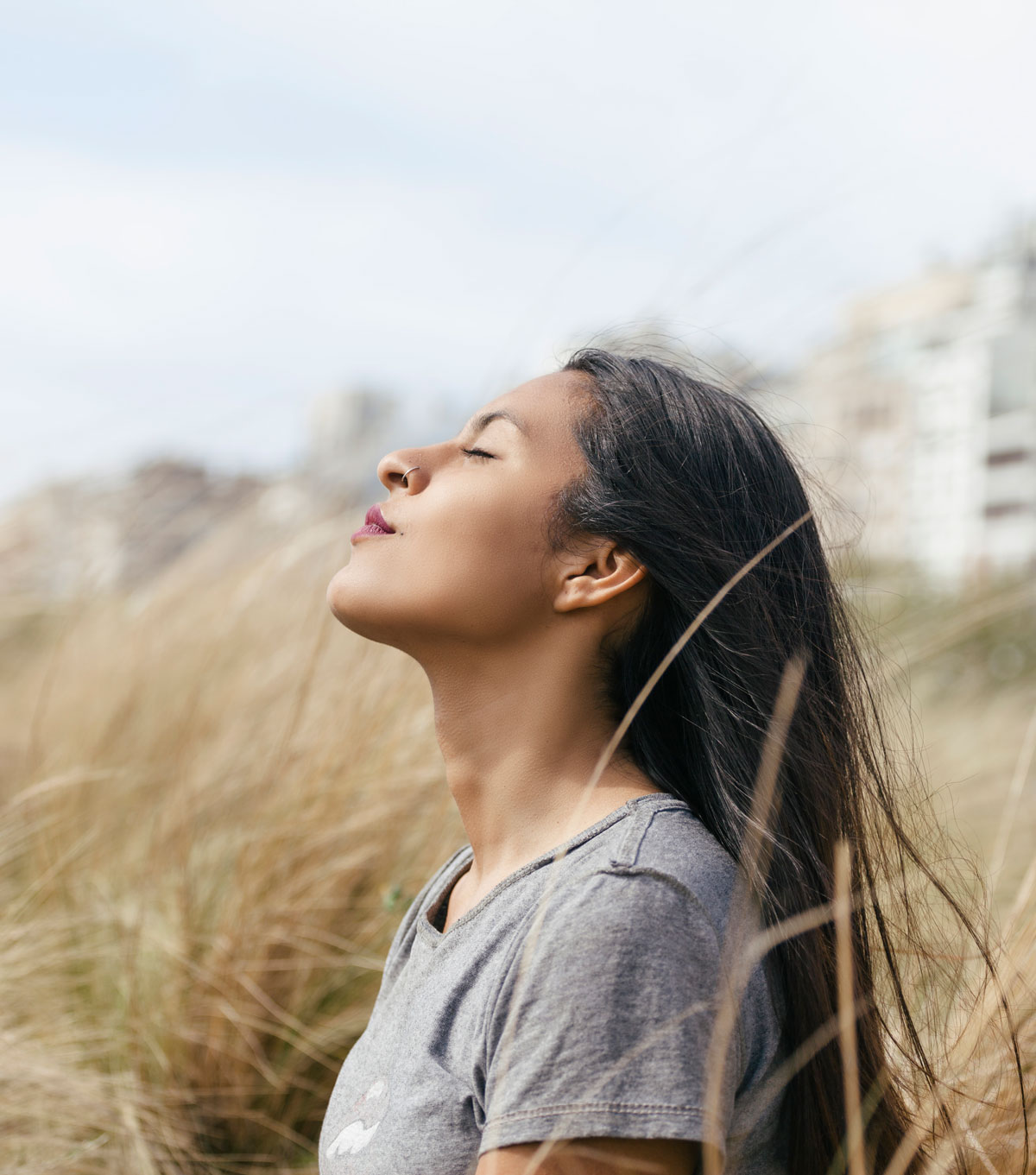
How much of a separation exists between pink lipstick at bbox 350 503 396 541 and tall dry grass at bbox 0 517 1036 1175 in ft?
2.56

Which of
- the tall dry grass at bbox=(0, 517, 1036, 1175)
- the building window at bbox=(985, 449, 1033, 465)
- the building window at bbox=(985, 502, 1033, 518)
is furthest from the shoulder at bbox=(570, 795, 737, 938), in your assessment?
the building window at bbox=(985, 502, 1033, 518)

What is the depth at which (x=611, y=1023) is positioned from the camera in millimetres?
1176

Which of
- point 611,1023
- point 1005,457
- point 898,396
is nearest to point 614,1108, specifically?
point 611,1023

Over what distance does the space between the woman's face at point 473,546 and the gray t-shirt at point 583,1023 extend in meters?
0.33

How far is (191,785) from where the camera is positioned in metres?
3.32

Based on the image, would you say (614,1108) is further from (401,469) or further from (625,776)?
(401,469)

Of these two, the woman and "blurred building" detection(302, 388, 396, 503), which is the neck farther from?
"blurred building" detection(302, 388, 396, 503)

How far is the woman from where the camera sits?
1230 millimetres

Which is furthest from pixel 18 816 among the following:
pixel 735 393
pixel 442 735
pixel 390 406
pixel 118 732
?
pixel 390 406

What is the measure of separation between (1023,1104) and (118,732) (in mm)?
3281

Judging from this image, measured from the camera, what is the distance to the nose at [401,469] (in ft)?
5.63

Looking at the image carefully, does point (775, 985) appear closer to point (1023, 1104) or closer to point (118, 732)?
point (1023, 1104)

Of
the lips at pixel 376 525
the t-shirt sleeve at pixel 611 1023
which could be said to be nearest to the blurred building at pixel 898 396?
the lips at pixel 376 525

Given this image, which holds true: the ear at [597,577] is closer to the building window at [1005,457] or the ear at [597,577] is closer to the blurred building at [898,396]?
the blurred building at [898,396]
